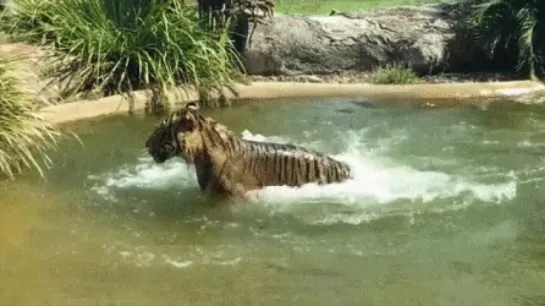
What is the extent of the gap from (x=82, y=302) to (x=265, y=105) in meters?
4.45

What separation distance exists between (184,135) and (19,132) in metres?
1.31

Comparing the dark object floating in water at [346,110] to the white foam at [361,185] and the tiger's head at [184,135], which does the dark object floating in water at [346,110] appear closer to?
the white foam at [361,185]

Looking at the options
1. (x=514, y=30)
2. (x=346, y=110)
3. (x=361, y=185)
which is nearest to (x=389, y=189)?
(x=361, y=185)

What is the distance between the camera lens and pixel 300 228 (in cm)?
572

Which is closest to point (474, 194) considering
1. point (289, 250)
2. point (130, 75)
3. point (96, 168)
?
point (289, 250)

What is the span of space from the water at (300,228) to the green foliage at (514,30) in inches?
75.3

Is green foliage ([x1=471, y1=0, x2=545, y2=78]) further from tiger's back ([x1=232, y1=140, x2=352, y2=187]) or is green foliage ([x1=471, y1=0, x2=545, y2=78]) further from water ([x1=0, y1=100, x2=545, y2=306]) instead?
tiger's back ([x1=232, y1=140, x2=352, y2=187])

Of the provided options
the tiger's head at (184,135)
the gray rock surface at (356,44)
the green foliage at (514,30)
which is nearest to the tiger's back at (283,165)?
the tiger's head at (184,135)

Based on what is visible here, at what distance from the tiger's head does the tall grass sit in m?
2.50

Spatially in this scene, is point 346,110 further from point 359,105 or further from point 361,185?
point 361,185

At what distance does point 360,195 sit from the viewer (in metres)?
6.35

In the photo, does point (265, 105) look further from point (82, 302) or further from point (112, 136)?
point (82, 302)

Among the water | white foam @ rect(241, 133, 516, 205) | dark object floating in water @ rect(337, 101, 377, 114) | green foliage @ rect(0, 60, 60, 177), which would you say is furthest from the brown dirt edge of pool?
white foam @ rect(241, 133, 516, 205)

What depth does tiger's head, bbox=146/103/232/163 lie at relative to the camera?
617 cm
